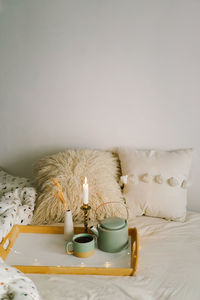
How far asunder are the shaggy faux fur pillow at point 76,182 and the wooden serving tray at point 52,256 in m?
0.16

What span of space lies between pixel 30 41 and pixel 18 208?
104 cm

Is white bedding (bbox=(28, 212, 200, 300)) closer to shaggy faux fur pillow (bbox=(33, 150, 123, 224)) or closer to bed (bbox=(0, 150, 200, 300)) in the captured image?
bed (bbox=(0, 150, 200, 300))

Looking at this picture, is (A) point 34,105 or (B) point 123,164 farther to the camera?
(A) point 34,105

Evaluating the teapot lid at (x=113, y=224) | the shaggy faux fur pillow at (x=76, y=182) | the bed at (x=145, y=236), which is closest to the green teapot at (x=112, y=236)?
the teapot lid at (x=113, y=224)

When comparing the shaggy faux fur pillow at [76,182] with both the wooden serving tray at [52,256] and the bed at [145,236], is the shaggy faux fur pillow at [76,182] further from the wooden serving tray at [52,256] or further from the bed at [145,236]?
the wooden serving tray at [52,256]

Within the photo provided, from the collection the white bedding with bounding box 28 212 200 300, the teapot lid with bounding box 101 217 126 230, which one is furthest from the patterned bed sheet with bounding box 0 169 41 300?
the teapot lid with bounding box 101 217 126 230

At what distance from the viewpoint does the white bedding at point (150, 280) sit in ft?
3.74

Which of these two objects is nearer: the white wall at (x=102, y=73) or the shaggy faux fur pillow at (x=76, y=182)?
the shaggy faux fur pillow at (x=76, y=182)

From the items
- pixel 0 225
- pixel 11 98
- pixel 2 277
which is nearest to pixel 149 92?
pixel 11 98

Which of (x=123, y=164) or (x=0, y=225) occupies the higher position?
(x=123, y=164)

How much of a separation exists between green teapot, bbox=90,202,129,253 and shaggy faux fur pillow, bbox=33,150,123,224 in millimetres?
303

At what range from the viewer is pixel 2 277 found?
3.38 feet

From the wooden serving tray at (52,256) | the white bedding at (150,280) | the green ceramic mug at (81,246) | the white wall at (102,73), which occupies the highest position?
the white wall at (102,73)

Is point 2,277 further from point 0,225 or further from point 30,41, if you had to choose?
point 30,41
